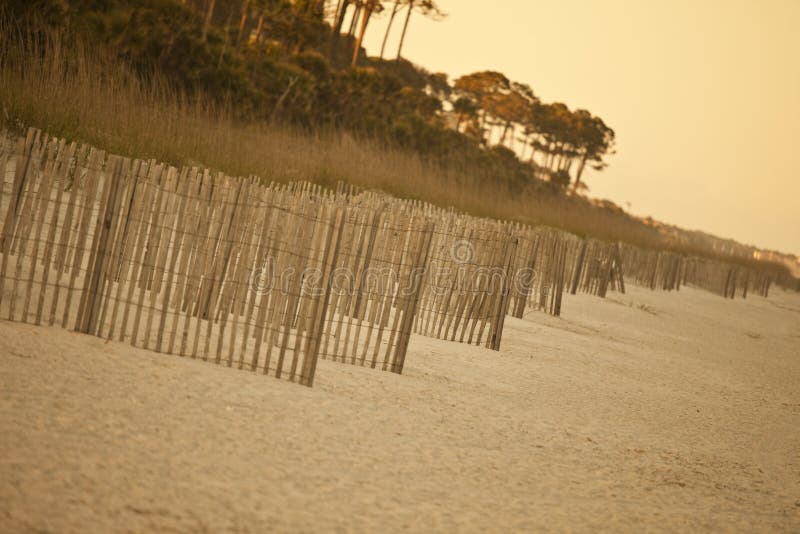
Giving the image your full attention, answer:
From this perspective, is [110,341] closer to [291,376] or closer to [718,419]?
[291,376]

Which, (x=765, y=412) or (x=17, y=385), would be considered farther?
(x=765, y=412)

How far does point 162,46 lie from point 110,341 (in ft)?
40.2

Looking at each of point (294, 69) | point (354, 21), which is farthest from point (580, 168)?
point (294, 69)

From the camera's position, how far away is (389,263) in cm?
550

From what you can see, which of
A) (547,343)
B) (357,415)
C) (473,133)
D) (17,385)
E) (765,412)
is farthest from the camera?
(473,133)

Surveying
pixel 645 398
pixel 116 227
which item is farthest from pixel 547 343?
pixel 116 227

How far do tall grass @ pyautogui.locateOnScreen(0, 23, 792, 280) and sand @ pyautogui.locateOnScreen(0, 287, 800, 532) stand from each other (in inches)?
173

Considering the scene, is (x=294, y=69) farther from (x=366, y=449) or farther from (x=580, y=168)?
(x=580, y=168)

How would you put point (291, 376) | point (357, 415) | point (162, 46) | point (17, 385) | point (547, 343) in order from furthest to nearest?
point (162, 46) < point (547, 343) < point (291, 376) < point (357, 415) < point (17, 385)

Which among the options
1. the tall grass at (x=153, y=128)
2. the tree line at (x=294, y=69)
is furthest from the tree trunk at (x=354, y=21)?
the tall grass at (x=153, y=128)

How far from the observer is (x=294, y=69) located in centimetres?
1958

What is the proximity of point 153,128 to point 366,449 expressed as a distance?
7.04m

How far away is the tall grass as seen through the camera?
26.1 feet

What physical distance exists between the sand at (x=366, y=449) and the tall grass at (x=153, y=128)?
14.4 ft
